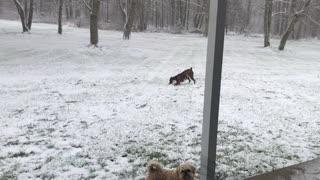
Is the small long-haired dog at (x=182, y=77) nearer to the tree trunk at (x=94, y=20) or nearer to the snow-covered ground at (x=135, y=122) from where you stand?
the snow-covered ground at (x=135, y=122)

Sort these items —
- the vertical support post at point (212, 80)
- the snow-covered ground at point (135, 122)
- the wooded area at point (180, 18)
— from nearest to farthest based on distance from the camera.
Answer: the vertical support post at point (212, 80) → the snow-covered ground at point (135, 122) → the wooded area at point (180, 18)

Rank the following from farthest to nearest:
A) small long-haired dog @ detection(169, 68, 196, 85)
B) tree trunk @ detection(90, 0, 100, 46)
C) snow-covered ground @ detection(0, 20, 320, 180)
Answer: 1. tree trunk @ detection(90, 0, 100, 46)
2. small long-haired dog @ detection(169, 68, 196, 85)
3. snow-covered ground @ detection(0, 20, 320, 180)

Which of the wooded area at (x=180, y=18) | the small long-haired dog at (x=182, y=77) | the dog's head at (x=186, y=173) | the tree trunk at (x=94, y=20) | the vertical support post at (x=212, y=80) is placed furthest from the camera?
the wooded area at (x=180, y=18)

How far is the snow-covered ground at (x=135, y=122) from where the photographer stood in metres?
4.82

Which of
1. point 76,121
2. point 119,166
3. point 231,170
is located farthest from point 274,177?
point 76,121

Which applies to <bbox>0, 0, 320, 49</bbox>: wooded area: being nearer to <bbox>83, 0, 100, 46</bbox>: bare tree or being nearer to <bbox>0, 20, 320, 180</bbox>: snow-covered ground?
<bbox>83, 0, 100, 46</bbox>: bare tree

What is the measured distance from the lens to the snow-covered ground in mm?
4820

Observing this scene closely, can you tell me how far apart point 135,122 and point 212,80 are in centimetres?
371

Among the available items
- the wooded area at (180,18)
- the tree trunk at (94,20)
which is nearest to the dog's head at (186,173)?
the tree trunk at (94,20)

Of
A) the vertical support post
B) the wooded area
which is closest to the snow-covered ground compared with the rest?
the vertical support post

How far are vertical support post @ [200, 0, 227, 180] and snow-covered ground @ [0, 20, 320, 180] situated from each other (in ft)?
4.08

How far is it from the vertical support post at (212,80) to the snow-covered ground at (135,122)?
4.08 feet

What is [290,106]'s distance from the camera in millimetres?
8398

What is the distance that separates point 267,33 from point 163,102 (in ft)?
65.9
